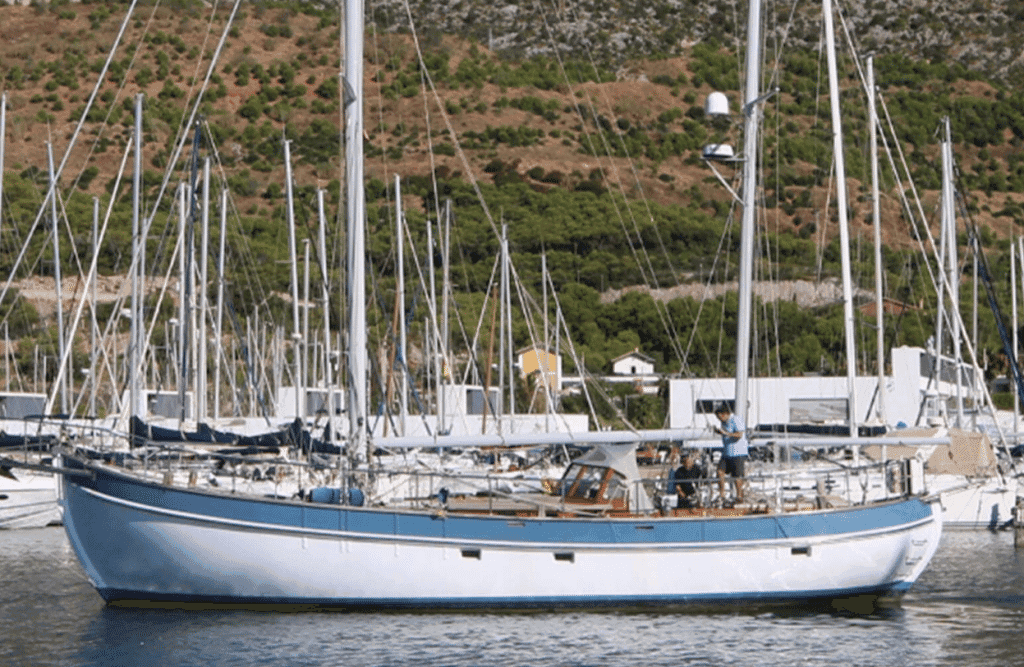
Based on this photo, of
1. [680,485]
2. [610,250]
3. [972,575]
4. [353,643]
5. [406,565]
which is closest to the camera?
[353,643]

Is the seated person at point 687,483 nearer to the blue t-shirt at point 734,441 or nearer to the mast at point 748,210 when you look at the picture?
the blue t-shirt at point 734,441

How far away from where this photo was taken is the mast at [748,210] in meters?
23.7

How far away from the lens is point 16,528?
124 feet

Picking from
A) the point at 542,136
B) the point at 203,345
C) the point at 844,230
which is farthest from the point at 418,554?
the point at 542,136

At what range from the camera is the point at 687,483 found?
23.2 meters

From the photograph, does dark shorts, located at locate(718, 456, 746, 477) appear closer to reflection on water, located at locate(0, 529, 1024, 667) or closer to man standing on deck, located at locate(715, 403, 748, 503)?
man standing on deck, located at locate(715, 403, 748, 503)

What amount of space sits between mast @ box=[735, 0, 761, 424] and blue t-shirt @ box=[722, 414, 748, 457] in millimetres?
362

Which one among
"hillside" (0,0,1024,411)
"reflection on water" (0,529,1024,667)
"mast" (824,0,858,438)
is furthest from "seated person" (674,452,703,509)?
"hillside" (0,0,1024,411)

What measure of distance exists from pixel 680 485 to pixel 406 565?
4315 mm

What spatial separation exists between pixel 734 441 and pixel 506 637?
4941 mm

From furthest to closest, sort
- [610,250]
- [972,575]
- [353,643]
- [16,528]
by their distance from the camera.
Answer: [610,250], [16,528], [972,575], [353,643]

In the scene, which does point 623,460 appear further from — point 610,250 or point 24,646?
point 610,250

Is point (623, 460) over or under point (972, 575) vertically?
over

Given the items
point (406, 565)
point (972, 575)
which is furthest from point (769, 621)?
point (972, 575)
